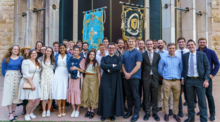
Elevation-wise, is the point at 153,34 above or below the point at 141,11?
below

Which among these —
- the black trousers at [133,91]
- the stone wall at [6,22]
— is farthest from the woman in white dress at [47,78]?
→ the stone wall at [6,22]

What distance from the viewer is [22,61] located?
4.28 metres

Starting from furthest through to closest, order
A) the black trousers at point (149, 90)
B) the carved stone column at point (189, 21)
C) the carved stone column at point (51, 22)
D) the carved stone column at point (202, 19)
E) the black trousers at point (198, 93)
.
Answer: the carved stone column at point (202, 19)
the carved stone column at point (189, 21)
the carved stone column at point (51, 22)
the black trousers at point (149, 90)
the black trousers at point (198, 93)

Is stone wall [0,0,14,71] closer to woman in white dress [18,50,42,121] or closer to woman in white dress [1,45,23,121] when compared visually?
woman in white dress [1,45,23,121]

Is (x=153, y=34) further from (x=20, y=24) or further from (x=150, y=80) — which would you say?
(x=20, y=24)

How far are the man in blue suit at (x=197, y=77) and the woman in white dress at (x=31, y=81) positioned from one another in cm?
408

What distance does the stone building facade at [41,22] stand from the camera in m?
8.21

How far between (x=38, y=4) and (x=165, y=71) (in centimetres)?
924

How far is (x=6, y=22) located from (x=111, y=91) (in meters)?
13.3

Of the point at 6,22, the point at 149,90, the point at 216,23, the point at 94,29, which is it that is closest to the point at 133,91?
the point at 149,90

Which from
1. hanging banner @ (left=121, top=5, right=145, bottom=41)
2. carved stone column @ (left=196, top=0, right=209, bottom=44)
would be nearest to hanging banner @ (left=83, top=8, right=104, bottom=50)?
hanging banner @ (left=121, top=5, right=145, bottom=41)

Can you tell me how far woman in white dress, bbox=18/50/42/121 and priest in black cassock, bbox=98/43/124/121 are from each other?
1.81 metres

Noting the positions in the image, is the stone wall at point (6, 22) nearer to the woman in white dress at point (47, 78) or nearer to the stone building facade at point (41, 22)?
the stone building facade at point (41, 22)

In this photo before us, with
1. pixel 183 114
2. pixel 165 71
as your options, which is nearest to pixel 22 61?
pixel 165 71
